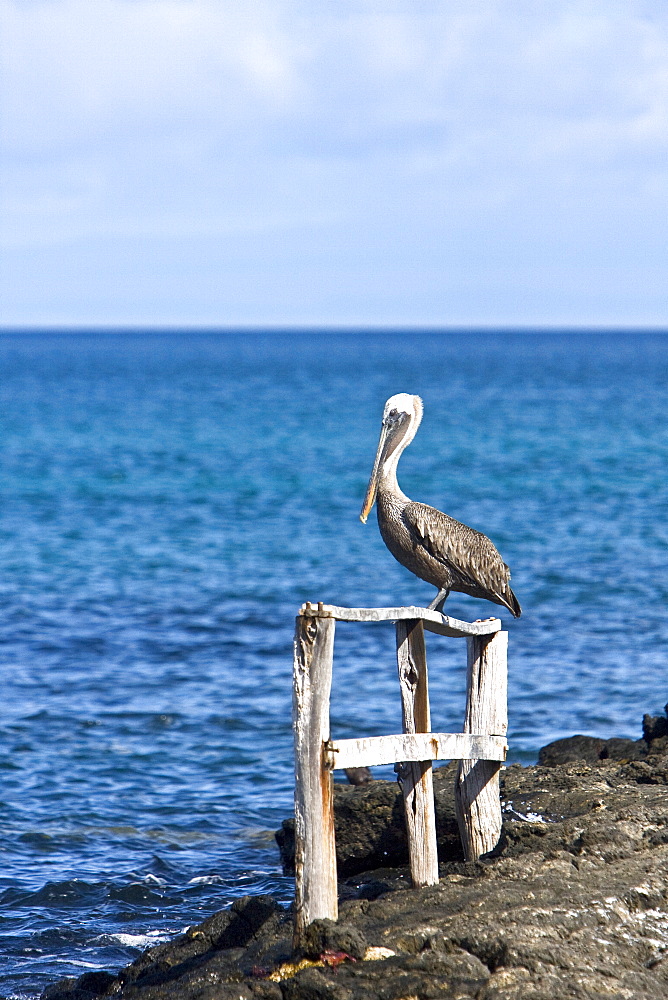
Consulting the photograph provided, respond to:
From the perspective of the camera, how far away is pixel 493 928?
19.6 feet

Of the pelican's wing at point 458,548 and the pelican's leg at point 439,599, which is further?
the pelican's wing at point 458,548

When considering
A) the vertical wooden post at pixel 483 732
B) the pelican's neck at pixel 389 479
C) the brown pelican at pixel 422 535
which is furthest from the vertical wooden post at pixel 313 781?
the pelican's neck at pixel 389 479

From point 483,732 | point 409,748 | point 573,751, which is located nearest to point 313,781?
point 409,748

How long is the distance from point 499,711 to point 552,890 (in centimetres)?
141

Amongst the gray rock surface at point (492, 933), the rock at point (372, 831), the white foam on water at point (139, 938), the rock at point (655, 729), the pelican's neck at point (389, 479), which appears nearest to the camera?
the gray rock surface at point (492, 933)

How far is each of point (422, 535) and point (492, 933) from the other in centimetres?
281

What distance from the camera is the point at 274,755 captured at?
1252 cm

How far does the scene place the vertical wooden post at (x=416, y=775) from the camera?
23.3 feet

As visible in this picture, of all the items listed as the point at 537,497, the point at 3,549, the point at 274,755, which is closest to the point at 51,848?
the point at 274,755

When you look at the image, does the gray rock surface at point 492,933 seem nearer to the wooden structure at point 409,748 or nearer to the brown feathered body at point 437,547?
the wooden structure at point 409,748

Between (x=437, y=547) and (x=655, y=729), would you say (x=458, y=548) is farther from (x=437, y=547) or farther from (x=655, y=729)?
(x=655, y=729)

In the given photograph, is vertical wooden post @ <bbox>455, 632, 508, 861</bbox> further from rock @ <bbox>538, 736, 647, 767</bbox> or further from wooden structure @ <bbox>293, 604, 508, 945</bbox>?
rock @ <bbox>538, 736, 647, 767</bbox>

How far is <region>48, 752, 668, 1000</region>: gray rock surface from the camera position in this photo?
221 inches

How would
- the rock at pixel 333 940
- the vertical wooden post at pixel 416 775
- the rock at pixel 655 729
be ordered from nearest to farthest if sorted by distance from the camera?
the rock at pixel 333 940 < the vertical wooden post at pixel 416 775 < the rock at pixel 655 729
